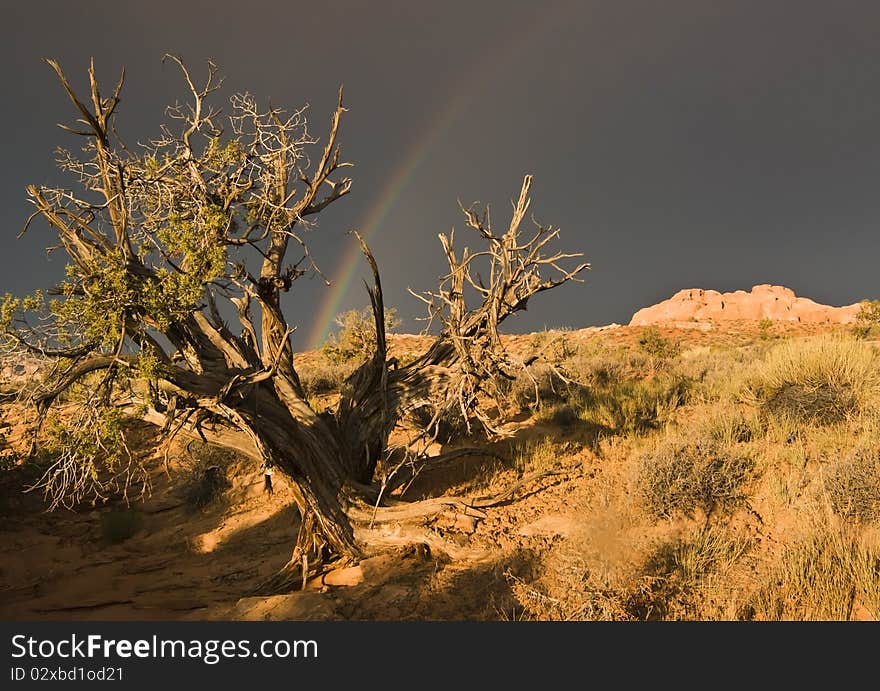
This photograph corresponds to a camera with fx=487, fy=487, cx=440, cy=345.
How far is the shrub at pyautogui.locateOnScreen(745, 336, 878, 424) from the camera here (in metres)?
8.13

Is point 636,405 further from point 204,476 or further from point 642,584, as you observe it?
point 204,476

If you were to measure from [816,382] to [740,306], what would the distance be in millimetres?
126881

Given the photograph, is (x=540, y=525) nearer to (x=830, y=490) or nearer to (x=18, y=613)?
(x=830, y=490)

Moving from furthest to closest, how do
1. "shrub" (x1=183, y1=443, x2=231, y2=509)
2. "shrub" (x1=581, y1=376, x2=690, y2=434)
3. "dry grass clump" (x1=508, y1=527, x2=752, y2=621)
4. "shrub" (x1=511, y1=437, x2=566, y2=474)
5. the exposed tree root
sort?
"shrub" (x1=183, y1=443, x2=231, y2=509), "shrub" (x1=581, y1=376, x2=690, y2=434), "shrub" (x1=511, y1=437, x2=566, y2=474), the exposed tree root, "dry grass clump" (x1=508, y1=527, x2=752, y2=621)

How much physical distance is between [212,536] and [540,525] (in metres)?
6.80

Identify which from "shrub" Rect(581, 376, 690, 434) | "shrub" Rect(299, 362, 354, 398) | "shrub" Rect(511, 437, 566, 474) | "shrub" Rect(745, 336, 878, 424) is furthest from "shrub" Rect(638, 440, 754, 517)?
"shrub" Rect(299, 362, 354, 398)

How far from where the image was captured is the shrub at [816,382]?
320 inches

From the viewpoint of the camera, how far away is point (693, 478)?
256 inches

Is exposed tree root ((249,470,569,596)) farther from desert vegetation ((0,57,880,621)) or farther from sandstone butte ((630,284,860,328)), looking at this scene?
sandstone butte ((630,284,860,328))

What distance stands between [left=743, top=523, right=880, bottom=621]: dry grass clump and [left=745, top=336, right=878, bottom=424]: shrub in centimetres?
377

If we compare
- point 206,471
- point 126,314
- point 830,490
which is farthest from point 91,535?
point 830,490

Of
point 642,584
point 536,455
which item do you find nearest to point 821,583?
point 642,584

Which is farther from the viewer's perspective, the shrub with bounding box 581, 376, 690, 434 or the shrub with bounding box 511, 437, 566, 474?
the shrub with bounding box 581, 376, 690, 434

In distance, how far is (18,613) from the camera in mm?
7062
